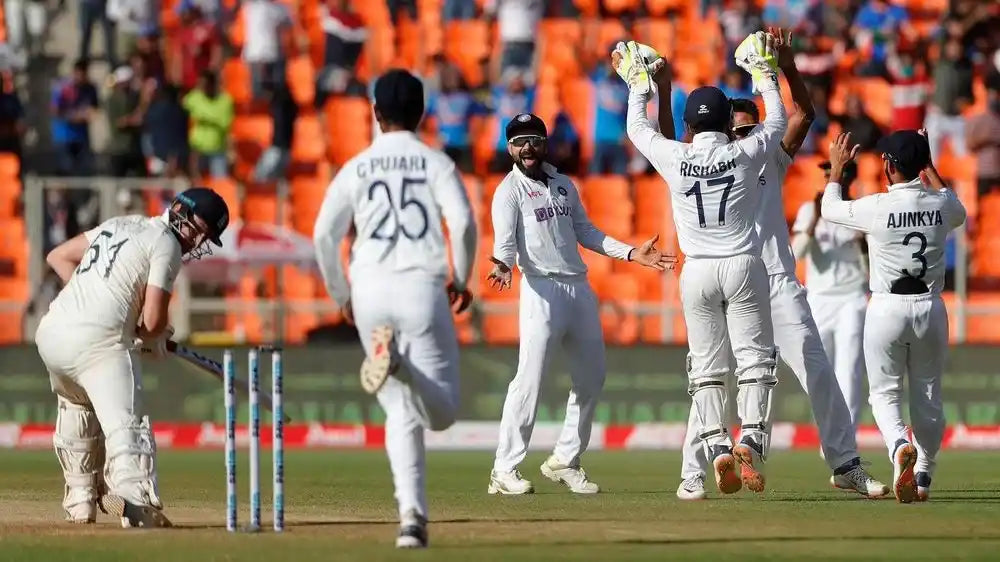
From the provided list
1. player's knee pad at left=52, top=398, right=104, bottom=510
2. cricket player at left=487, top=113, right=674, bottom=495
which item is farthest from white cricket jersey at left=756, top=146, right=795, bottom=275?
player's knee pad at left=52, top=398, right=104, bottom=510

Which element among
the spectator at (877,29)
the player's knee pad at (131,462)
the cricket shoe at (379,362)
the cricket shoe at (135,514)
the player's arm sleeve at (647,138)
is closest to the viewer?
the cricket shoe at (379,362)

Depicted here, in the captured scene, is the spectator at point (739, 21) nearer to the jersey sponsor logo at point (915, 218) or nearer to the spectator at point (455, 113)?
the spectator at point (455, 113)

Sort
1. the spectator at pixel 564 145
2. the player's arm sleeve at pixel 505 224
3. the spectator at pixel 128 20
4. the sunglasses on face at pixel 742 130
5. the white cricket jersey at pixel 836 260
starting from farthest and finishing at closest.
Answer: the spectator at pixel 128 20
the spectator at pixel 564 145
the white cricket jersey at pixel 836 260
the player's arm sleeve at pixel 505 224
the sunglasses on face at pixel 742 130

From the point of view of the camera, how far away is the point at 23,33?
2572 cm

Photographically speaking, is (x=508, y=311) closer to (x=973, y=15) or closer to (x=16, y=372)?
(x=16, y=372)

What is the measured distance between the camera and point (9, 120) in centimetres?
2441

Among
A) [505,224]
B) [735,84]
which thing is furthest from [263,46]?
[505,224]

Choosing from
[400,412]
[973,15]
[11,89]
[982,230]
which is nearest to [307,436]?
[11,89]

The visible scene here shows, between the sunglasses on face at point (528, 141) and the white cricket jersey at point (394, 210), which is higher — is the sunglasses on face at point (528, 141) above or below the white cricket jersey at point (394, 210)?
above

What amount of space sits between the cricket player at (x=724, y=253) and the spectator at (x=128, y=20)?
50.6ft

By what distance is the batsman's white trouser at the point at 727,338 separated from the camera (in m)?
11.5

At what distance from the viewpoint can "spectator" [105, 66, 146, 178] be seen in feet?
77.9

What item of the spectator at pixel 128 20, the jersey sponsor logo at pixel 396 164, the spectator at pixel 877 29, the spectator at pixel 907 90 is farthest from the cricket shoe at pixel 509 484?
the spectator at pixel 877 29

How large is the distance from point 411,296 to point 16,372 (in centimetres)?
1186
